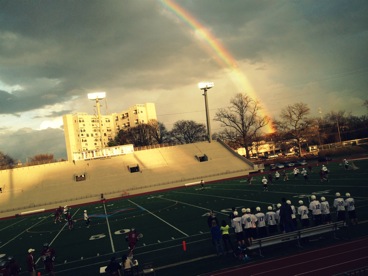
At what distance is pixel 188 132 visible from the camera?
107 meters

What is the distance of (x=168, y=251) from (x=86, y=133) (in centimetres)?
13890

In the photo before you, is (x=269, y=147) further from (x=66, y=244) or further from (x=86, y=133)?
(x=66, y=244)

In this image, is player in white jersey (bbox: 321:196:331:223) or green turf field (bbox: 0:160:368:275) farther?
player in white jersey (bbox: 321:196:331:223)

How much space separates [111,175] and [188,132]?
5134 centimetres

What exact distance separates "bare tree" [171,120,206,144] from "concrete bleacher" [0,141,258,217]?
3601 cm

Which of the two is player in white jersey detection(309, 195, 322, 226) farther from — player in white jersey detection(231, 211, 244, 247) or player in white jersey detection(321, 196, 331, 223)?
player in white jersey detection(231, 211, 244, 247)

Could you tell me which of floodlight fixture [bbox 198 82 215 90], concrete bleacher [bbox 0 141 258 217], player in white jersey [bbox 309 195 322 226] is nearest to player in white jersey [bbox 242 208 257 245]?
player in white jersey [bbox 309 195 322 226]

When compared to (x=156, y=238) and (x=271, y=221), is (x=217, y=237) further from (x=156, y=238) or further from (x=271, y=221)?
(x=156, y=238)

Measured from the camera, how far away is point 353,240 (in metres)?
12.7

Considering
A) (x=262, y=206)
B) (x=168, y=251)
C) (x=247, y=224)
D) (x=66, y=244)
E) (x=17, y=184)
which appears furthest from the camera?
(x=17, y=184)

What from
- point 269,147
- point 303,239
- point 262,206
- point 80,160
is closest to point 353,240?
point 303,239

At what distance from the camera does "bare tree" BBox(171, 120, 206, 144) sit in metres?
107

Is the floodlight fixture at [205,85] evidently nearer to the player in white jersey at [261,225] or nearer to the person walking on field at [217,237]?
the player in white jersey at [261,225]

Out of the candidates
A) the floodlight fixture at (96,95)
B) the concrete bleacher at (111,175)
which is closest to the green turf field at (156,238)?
the concrete bleacher at (111,175)
